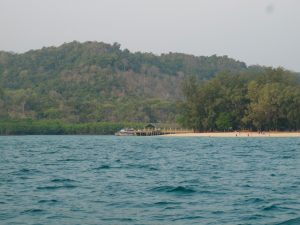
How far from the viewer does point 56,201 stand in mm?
24078

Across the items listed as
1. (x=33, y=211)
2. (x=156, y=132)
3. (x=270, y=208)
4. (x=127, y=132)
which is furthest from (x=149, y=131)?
(x=33, y=211)

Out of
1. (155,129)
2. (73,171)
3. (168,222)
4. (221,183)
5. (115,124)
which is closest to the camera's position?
(168,222)

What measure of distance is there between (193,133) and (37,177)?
114 meters

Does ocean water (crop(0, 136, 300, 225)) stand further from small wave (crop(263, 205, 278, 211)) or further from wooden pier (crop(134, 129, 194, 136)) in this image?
wooden pier (crop(134, 129, 194, 136))

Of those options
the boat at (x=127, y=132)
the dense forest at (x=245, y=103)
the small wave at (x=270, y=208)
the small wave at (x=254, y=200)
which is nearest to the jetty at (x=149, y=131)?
the boat at (x=127, y=132)

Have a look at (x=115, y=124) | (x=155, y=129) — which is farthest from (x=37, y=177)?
(x=115, y=124)

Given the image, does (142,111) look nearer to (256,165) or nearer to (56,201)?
(256,165)

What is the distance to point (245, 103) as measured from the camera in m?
142

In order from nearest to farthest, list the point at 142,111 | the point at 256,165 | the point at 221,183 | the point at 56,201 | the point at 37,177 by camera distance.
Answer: the point at 56,201, the point at 221,183, the point at 37,177, the point at 256,165, the point at 142,111

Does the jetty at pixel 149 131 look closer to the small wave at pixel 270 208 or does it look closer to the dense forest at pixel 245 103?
the dense forest at pixel 245 103

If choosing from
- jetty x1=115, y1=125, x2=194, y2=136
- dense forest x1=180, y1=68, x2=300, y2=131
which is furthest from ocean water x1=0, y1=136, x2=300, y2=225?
jetty x1=115, y1=125, x2=194, y2=136

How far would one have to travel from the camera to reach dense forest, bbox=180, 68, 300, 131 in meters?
130

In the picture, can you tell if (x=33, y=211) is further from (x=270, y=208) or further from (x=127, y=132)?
(x=127, y=132)

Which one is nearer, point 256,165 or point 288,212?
point 288,212
